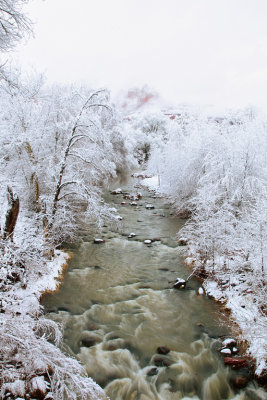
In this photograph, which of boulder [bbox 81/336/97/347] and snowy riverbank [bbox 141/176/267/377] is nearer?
snowy riverbank [bbox 141/176/267/377]

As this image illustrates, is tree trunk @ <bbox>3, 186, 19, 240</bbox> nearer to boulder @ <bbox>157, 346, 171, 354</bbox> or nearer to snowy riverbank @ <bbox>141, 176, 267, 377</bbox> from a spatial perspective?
boulder @ <bbox>157, 346, 171, 354</bbox>

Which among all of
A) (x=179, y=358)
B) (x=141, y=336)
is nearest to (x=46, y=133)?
(x=141, y=336)

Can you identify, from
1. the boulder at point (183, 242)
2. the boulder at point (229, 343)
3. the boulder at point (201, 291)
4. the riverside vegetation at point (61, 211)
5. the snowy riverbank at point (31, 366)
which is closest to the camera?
the snowy riverbank at point (31, 366)

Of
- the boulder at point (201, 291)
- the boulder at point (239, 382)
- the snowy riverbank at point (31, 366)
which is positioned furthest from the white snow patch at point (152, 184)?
the snowy riverbank at point (31, 366)

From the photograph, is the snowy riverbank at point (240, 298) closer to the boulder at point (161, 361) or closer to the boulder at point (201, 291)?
Answer: the boulder at point (201, 291)

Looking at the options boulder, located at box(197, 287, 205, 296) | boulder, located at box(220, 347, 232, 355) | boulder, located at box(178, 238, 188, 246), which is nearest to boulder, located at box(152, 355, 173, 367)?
boulder, located at box(220, 347, 232, 355)

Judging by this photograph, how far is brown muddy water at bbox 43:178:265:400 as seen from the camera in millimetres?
4969

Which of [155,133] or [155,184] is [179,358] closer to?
[155,184]

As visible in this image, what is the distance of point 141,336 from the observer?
245 inches

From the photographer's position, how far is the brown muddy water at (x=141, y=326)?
497 centimetres

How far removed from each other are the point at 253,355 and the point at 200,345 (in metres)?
1.24

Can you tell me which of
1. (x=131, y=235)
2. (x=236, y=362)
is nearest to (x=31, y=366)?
(x=236, y=362)

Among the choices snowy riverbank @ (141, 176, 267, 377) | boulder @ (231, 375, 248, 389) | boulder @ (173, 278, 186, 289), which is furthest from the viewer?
boulder @ (173, 278, 186, 289)

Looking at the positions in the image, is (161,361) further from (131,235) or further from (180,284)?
(131,235)
